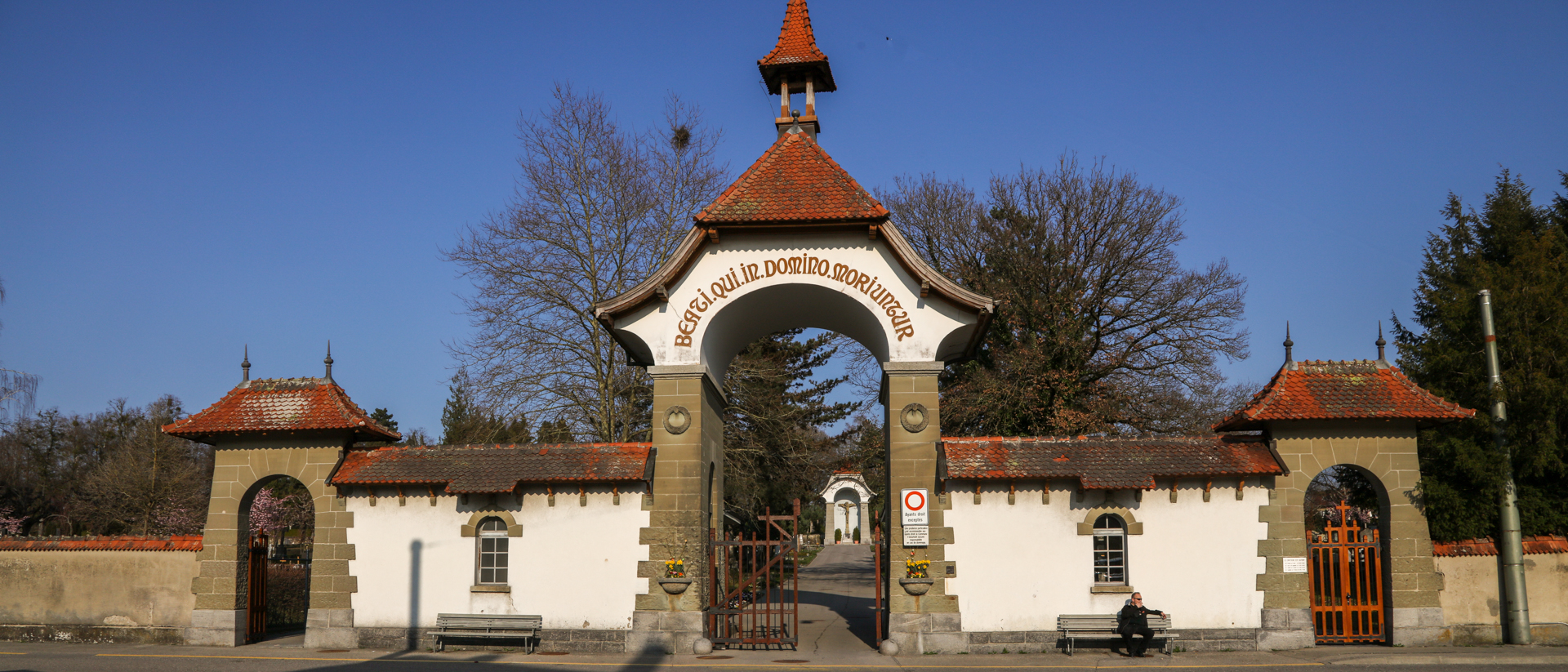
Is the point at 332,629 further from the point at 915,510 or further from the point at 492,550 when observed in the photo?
the point at 915,510

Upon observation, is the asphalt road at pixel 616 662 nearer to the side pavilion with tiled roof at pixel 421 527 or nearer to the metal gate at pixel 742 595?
the metal gate at pixel 742 595

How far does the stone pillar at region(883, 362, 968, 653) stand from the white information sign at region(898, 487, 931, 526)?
148 mm

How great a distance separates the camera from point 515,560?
1698 centimetres

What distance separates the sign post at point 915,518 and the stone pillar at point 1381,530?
5.31 metres

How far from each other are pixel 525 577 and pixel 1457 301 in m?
17.3

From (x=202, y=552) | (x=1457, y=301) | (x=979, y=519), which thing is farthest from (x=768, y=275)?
(x=1457, y=301)

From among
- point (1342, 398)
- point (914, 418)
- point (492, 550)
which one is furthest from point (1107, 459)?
point (492, 550)

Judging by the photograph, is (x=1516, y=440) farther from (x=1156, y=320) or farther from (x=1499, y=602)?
(x=1156, y=320)

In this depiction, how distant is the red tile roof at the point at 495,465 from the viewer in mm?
16656

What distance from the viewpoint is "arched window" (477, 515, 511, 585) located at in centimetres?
1716

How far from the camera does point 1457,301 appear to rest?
18.5 m

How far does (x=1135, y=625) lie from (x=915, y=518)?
3652 millimetres

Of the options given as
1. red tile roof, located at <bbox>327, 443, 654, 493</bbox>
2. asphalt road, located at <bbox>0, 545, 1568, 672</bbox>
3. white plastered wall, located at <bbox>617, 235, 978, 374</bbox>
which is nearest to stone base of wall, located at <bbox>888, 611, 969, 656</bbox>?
asphalt road, located at <bbox>0, 545, 1568, 672</bbox>

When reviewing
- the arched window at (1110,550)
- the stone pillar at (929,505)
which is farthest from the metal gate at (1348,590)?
the stone pillar at (929,505)
